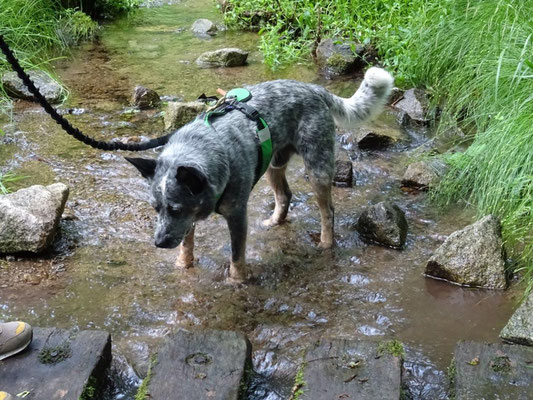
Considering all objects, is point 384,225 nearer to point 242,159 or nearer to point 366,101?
point 366,101

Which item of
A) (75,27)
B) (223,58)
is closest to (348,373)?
(223,58)

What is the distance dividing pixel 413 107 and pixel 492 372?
447cm

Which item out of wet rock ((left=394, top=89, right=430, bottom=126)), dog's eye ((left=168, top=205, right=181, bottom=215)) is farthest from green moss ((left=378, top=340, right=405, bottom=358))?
wet rock ((left=394, top=89, right=430, bottom=126))

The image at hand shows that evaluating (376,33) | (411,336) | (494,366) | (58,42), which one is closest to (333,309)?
(411,336)

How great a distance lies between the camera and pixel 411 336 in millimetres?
3627

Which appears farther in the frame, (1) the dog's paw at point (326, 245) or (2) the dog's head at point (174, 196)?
(1) the dog's paw at point (326, 245)

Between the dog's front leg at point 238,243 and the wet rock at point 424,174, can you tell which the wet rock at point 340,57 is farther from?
the dog's front leg at point 238,243

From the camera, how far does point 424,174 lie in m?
5.36

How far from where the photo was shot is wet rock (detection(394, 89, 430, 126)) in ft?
21.6

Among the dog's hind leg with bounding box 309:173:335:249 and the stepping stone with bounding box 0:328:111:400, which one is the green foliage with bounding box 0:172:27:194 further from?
the dog's hind leg with bounding box 309:173:335:249

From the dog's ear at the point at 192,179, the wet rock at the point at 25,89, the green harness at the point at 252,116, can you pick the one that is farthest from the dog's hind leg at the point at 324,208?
the wet rock at the point at 25,89

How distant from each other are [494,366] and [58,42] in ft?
26.3

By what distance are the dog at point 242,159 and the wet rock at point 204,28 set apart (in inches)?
220

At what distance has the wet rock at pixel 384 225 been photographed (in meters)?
4.61
